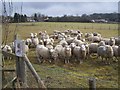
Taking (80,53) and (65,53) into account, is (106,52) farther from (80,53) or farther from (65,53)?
(65,53)

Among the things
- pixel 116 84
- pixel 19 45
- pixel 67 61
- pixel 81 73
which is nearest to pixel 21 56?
pixel 19 45

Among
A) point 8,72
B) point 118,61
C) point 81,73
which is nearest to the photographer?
point 8,72

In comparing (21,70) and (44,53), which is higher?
(21,70)

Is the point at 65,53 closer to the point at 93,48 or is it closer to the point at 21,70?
the point at 93,48

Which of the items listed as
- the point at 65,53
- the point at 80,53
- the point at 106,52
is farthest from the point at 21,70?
the point at 106,52

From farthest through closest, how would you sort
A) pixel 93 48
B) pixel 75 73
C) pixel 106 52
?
pixel 93 48, pixel 106 52, pixel 75 73

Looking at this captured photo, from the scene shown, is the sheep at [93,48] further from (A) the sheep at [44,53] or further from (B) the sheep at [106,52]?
(A) the sheep at [44,53]

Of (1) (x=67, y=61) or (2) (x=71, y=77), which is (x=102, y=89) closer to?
(2) (x=71, y=77)

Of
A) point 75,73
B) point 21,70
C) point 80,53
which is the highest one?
point 21,70

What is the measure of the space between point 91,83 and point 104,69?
877 centimetres

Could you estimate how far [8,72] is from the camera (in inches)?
320

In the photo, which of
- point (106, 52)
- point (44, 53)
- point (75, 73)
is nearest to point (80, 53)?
point (106, 52)

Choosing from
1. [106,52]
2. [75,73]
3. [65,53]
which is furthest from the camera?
[65,53]

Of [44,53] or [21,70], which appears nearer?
[21,70]
